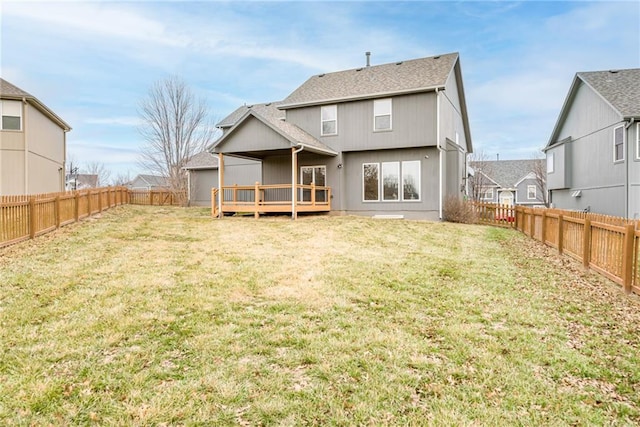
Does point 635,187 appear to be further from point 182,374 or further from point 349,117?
point 182,374

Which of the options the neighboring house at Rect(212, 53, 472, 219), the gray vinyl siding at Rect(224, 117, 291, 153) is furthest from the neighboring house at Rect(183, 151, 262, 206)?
the gray vinyl siding at Rect(224, 117, 291, 153)

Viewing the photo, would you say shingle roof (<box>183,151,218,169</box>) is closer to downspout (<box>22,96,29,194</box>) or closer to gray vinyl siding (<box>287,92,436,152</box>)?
gray vinyl siding (<box>287,92,436,152</box>)

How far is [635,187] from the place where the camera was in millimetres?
15797

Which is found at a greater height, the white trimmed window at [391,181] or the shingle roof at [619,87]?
the shingle roof at [619,87]

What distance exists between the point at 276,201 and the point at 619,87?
1679 centimetres

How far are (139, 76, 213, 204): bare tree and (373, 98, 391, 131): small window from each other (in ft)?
62.6

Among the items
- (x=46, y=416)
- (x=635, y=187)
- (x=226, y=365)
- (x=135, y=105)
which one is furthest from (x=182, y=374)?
(x=135, y=105)

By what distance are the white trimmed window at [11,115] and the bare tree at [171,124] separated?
1274 cm

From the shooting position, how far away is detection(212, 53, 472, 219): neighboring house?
16.8m

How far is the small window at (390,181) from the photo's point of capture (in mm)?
17781

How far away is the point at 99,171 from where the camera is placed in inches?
2456

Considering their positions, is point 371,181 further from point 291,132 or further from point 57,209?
point 57,209

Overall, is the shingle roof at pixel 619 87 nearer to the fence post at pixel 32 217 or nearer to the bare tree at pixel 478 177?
the bare tree at pixel 478 177

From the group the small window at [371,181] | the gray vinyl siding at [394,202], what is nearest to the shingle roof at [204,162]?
the gray vinyl siding at [394,202]
